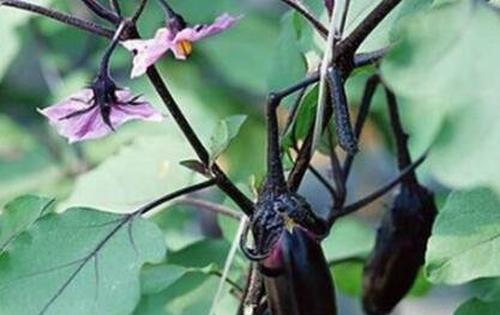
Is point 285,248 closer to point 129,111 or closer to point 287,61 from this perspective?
point 129,111

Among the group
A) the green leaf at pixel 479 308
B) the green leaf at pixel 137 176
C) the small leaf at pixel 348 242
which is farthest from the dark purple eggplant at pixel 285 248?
the small leaf at pixel 348 242

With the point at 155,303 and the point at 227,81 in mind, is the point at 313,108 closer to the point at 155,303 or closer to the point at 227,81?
the point at 155,303

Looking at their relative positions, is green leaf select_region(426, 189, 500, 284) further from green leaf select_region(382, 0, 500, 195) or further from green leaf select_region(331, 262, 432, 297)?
green leaf select_region(331, 262, 432, 297)

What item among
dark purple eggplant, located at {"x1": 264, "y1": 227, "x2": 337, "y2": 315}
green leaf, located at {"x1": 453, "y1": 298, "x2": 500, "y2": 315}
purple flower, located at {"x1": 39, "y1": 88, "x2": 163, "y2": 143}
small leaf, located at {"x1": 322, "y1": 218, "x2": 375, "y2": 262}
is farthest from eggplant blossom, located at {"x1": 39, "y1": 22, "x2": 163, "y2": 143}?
small leaf, located at {"x1": 322, "y1": 218, "x2": 375, "y2": 262}

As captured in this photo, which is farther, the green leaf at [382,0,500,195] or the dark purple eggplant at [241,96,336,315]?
the dark purple eggplant at [241,96,336,315]

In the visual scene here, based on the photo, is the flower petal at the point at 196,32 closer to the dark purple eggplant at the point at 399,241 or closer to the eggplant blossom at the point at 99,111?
the eggplant blossom at the point at 99,111
